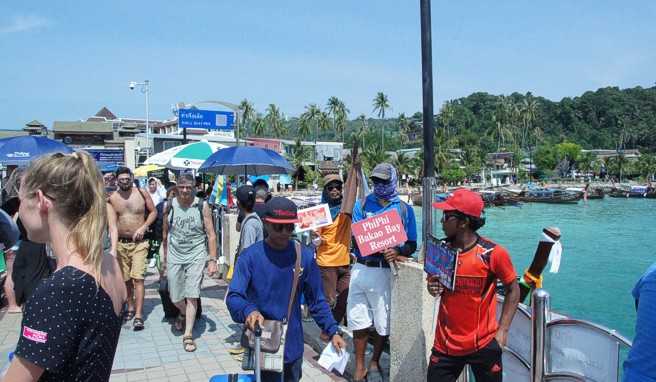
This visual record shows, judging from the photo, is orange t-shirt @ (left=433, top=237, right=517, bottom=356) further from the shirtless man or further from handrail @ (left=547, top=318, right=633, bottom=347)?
the shirtless man

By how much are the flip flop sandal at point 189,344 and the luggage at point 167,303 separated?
827 millimetres

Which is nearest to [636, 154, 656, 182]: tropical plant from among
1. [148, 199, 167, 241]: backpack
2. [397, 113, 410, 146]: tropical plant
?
[397, 113, 410, 146]: tropical plant

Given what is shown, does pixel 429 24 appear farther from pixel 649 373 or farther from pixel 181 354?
pixel 181 354

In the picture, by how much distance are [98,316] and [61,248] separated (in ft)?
0.88

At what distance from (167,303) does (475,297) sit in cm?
475

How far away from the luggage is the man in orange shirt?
179cm

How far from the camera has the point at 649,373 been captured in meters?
1.86

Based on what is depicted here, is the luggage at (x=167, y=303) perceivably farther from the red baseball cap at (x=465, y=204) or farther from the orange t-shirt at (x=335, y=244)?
the red baseball cap at (x=465, y=204)

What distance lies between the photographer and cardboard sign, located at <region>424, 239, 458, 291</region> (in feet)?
10.6

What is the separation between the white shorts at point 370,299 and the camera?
462 centimetres

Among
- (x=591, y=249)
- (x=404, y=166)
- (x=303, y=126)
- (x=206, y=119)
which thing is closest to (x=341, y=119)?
(x=303, y=126)

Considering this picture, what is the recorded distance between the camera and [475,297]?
3.27 m

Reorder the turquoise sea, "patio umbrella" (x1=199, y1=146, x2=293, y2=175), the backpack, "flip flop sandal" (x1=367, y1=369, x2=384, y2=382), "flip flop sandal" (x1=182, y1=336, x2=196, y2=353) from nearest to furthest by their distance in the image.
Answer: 1. "flip flop sandal" (x1=367, y1=369, x2=384, y2=382)
2. "flip flop sandal" (x1=182, y1=336, x2=196, y2=353)
3. the backpack
4. "patio umbrella" (x1=199, y1=146, x2=293, y2=175)
5. the turquoise sea

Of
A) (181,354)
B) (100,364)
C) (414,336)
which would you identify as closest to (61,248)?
(100,364)
